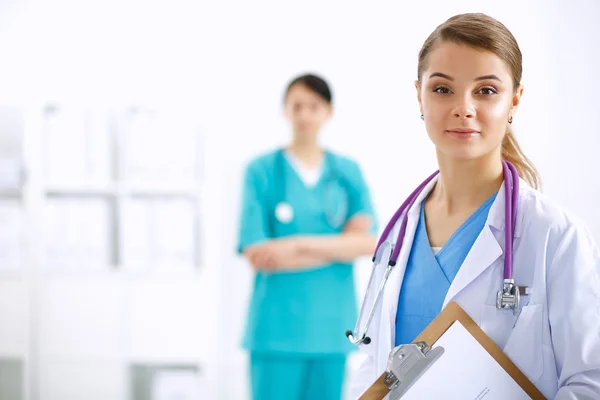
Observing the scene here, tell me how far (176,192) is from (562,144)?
1.83 m

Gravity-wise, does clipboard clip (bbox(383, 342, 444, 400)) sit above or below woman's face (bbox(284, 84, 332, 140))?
below

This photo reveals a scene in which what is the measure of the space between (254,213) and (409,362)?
5.24ft

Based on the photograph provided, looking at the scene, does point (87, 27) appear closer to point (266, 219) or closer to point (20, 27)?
point (20, 27)

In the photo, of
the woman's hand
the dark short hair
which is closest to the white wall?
the dark short hair

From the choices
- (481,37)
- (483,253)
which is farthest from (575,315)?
(481,37)

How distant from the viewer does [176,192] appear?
3066 millimetres

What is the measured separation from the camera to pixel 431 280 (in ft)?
3.37

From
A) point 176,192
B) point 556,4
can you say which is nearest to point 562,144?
point 556,4

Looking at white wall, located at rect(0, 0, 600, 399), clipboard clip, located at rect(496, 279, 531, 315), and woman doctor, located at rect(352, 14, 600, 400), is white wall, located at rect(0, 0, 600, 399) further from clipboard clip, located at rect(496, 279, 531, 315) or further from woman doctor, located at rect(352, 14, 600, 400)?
clipboard clip, located at rect(496, 279, 531, 315)

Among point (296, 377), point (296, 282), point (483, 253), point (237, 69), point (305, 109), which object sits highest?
point (237, 69)

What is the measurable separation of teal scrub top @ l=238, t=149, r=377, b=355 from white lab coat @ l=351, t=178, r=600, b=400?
4.94 feet

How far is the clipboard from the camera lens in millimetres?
893

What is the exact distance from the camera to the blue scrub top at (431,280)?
101 centimetres

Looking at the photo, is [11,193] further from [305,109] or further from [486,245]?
[486,245]
